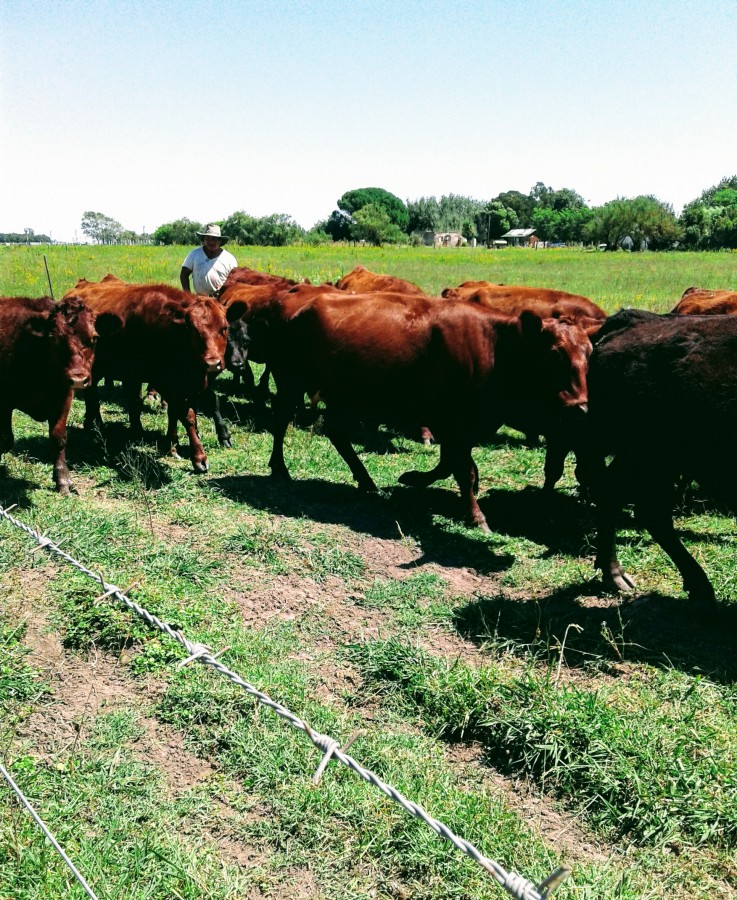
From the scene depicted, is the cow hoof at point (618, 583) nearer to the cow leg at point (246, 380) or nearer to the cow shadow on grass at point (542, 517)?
the cow shadow on grass at point (542, 517)

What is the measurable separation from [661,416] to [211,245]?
867 centimetres

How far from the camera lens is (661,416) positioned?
5406 millimetres

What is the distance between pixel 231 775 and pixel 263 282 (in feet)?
35.7

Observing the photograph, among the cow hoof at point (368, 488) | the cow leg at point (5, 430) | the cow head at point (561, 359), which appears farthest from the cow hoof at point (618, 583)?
the cow leg at point (5, 430)

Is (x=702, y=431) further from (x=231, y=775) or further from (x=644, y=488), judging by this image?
(x=231, y=775)

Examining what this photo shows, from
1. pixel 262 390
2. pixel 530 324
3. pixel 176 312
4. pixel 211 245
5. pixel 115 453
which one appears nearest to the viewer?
pixel 530 324

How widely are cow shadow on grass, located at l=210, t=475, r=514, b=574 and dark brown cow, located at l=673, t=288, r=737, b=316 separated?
354cm

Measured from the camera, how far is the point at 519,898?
1.82 m

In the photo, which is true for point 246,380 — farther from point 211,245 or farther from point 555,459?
point 555,459

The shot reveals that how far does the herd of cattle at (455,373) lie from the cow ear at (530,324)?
2cm

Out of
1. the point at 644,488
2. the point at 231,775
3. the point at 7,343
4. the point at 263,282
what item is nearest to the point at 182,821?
the point at 231,775

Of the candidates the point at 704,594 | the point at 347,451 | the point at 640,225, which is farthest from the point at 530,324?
the point at 640,225

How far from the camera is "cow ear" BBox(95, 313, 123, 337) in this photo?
855 cm

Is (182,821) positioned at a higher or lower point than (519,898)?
lower
